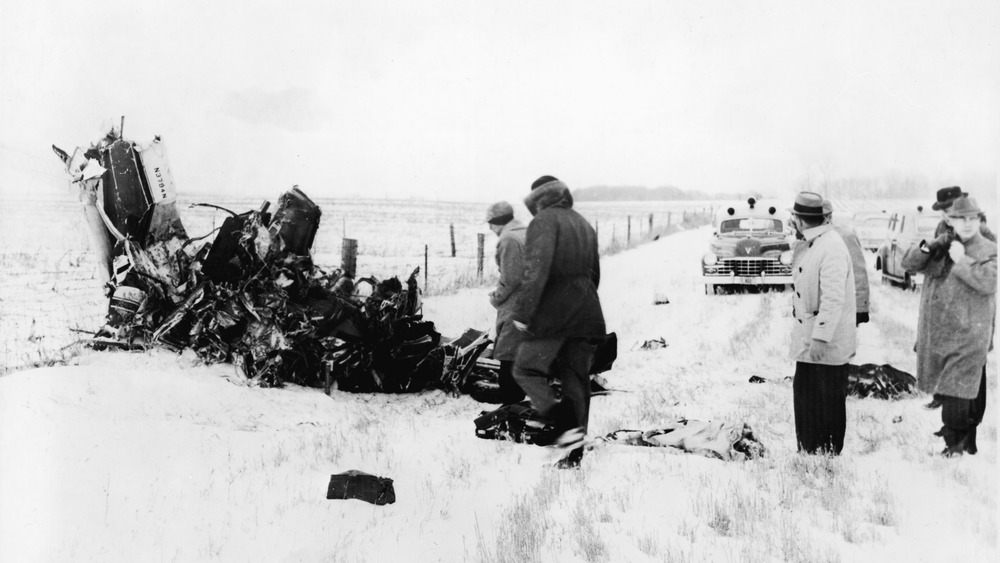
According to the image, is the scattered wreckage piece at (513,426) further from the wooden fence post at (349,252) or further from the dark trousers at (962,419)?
the wooden fence post at (349,252)

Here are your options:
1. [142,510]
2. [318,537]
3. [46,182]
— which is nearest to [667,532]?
[318,537]

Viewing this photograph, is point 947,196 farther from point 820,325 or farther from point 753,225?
point 753,225

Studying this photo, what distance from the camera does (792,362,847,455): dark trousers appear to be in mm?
3895

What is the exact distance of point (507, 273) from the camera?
4.16 m

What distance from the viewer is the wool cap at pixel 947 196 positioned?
3939 millimetres

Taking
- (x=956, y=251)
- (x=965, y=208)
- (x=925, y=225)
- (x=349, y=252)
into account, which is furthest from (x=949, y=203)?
(x=925, y=225)

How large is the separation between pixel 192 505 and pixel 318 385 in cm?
236

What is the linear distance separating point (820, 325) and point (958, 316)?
2.72 feet

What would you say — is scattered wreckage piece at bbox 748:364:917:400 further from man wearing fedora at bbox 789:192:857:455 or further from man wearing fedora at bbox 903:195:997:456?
man wearing fedora at bbox 789:192:857:455

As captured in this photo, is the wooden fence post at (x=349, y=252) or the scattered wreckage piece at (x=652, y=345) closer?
the scattered wreckage piece at (x=652, y=345)

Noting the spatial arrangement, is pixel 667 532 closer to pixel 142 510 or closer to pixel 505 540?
pixel 505 540

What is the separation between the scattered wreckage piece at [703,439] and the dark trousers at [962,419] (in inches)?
39.0

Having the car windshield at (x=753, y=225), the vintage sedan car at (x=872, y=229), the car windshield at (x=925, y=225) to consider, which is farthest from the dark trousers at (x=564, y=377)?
the vintage sedan car at (x=872, y=229)

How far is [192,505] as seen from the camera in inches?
131
